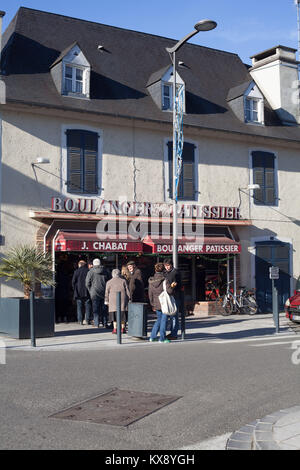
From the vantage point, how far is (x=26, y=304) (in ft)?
39.8

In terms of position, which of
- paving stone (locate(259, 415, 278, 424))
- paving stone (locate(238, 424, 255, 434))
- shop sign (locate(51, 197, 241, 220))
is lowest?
paving stone (locate(238, 424, 255, 434))

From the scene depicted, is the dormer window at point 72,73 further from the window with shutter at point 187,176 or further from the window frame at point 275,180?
the window frame at point 275,180

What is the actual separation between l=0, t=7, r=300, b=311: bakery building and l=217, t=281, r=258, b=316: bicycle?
0.87 m

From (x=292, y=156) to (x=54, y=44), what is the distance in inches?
392

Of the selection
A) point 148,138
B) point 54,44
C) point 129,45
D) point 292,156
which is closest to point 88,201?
point 148,138

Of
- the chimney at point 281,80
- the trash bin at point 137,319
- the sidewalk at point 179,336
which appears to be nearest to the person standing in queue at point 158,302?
the trash bin at point 137,319

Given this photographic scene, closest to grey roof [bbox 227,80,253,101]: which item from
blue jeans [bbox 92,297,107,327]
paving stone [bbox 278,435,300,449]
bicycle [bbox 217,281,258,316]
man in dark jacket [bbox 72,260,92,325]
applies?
bicycle [bbox 217,281,258,316]

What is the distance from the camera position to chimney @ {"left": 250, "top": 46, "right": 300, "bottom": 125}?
22.9 metres

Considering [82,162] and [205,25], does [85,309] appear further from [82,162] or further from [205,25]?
[205,25]

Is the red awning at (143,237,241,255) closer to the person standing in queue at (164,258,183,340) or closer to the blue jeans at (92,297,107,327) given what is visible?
the blue jeans at (92,297,107,327)

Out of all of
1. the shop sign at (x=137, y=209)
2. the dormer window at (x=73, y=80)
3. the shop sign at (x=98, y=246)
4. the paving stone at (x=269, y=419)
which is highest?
the dormer window at (x=73, y=80)

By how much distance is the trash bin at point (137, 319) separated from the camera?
12.2 m

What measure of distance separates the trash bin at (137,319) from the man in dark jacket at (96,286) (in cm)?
201

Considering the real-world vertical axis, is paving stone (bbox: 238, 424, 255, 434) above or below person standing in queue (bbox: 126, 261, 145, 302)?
below
